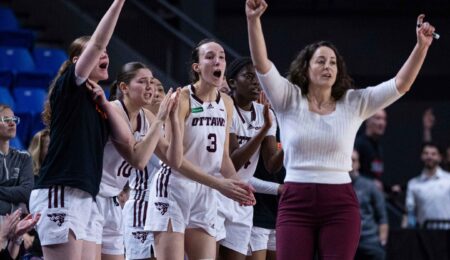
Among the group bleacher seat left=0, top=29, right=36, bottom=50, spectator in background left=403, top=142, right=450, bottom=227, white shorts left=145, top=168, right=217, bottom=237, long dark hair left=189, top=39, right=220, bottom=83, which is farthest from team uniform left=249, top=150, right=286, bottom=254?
bleacher seat left=0, top=29, right=36, bottom=50

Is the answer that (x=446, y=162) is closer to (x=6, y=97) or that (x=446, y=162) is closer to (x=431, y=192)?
(x=431, y=192)

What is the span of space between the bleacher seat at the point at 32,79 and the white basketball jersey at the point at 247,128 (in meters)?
5.21

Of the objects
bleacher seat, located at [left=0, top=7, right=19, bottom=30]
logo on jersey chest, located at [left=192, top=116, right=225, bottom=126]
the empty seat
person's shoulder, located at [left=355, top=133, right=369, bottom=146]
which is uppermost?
bleacher seat, located at [left=0, top=7, right=19, bottom=30]

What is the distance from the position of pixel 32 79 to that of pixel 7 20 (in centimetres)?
127

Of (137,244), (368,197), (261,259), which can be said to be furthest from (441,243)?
(137,244)

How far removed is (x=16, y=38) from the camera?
1270 cm

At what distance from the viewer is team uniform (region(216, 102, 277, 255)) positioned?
7223mm

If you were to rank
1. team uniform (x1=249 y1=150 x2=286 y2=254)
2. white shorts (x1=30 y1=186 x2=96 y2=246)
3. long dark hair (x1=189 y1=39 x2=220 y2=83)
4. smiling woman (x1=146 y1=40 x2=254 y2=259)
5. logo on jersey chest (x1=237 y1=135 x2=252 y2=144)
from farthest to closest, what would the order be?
team uniform (x1=249 y1=150 x2=286 y2=254) → logo on jersey chest (x1=237 y1=135 x2=252 y2=144) → long dark hair (x1=189 y1=39 x2=220 y2=83) → smiling woman (x1=146 y1=40 x2=254 y2=259) → white shorts (x1=30 y1=186 x2=96 y2=246)

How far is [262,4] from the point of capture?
5730 mm

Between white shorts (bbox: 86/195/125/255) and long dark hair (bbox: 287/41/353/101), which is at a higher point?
long dark hair (bbox: 287/41/353/101)

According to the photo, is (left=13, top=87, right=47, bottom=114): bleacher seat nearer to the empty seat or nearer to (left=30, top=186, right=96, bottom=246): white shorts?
the empty seat

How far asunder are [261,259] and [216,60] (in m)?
1.66

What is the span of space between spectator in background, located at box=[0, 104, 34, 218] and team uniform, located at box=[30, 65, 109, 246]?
174 cm

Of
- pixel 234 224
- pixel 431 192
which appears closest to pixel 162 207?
pixel 234 224
